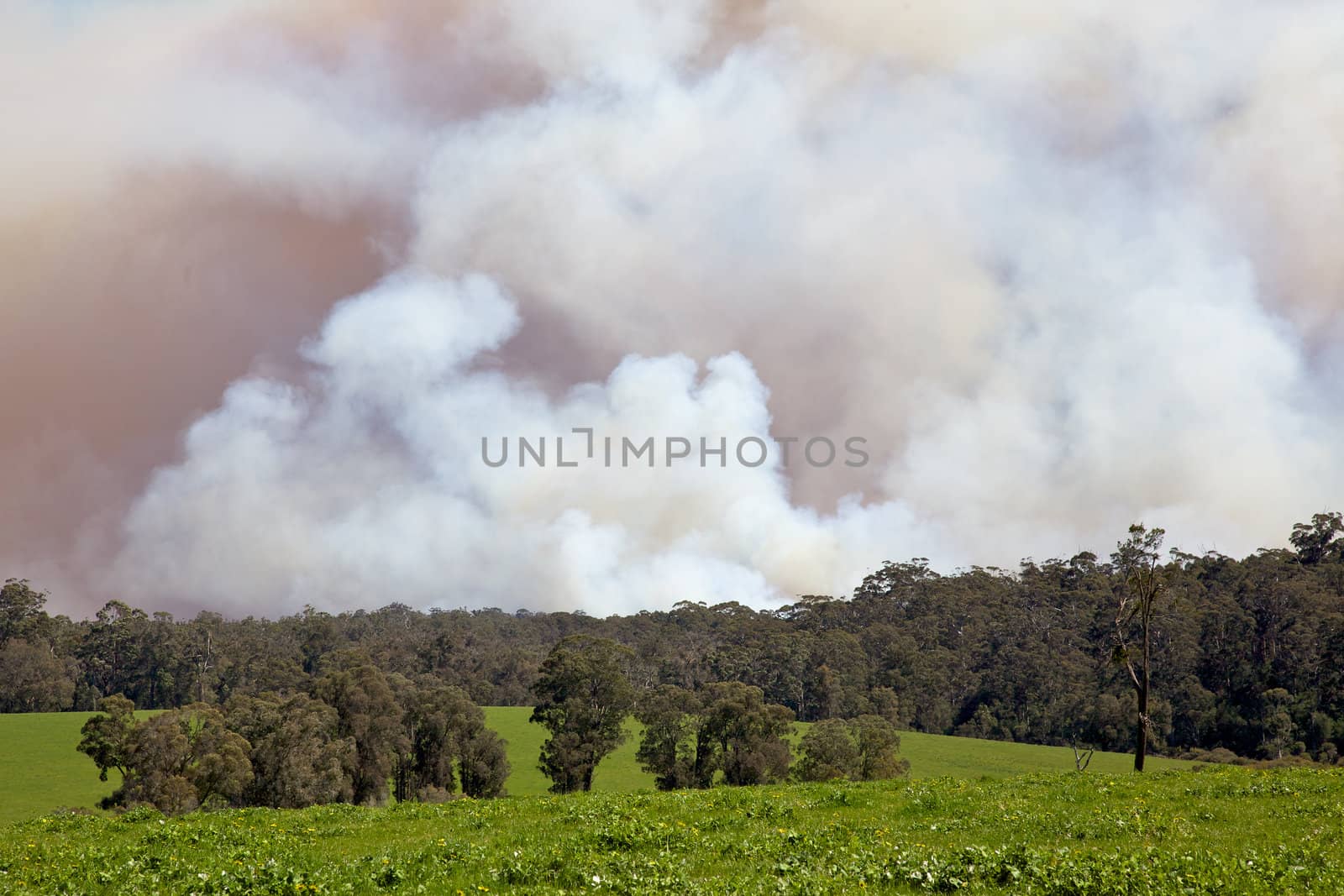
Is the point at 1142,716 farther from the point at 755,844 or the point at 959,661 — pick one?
the point at 959,661

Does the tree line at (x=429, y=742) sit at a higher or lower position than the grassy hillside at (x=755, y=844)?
lower

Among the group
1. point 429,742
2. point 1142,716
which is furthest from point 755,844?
point 429,742

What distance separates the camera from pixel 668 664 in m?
168

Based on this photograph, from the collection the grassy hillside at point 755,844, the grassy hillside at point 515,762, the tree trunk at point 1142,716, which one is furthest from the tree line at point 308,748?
the tree trunk at point 1142,716

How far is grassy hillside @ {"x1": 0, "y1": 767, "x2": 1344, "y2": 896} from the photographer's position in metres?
14.5

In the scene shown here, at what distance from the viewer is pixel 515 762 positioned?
378 feet

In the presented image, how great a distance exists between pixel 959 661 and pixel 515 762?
99751 mm

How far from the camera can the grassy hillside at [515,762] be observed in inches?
3871

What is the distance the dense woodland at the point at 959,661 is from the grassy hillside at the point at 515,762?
16102 mm

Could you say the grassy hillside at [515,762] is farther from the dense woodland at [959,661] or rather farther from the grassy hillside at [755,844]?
the grassy hillside at [755,844]

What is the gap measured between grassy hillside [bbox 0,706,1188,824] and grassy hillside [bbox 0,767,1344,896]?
73.3 metres

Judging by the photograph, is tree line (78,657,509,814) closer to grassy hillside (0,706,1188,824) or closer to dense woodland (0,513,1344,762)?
grassy hillside (0,706,1188,824)

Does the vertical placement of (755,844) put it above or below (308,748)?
above

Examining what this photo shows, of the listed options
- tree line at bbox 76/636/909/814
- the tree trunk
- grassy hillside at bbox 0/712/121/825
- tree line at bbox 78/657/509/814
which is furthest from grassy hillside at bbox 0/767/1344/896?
grassy hillside at bbox 0/712/121/825
